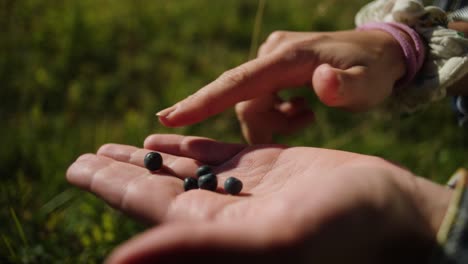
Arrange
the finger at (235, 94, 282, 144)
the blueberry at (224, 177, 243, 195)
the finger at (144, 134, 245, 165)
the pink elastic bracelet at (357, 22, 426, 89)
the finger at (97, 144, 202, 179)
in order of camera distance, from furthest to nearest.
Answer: the finger at (235, 94, 282, 144), the pink elastic bracelet at (357, 22, 426, 89), the finger at (144, 134, 245, 165), the finger at (97, 144, 202, 179), the blueberry at (224, 177, 243, 195)

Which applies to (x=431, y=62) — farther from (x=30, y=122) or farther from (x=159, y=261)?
(x=30, y=122)

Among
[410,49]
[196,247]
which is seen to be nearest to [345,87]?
[410,49]

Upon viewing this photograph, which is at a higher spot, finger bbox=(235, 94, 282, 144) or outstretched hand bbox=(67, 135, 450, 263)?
outstretched hand bbox=(67, 135, 450, 263)

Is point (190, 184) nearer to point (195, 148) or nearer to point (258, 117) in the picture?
point (195, 148)

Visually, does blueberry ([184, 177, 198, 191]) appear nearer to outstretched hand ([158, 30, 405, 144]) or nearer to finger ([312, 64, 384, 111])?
outstretched hand ([158, 30, 405, 144])

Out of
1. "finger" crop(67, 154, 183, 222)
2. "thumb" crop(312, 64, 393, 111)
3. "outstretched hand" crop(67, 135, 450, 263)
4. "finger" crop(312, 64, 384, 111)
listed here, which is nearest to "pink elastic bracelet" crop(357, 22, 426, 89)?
"thumb" crop(312, 64, 393, 111)
